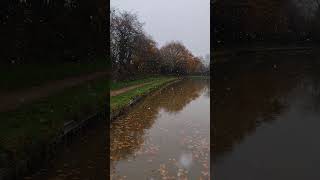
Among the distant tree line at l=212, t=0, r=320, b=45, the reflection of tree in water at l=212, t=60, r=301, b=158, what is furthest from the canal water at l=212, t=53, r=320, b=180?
the distant tree line at l=212, t=0, r=320, b=45

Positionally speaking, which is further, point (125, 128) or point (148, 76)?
point (148, 76)

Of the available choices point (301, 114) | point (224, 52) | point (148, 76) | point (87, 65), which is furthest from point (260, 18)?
point (148, 76)

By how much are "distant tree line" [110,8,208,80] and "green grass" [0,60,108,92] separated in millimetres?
6044

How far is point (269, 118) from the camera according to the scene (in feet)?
23.6

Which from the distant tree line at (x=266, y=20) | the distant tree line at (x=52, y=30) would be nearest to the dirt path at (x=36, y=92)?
the distant tree line at (x=52, y=30)

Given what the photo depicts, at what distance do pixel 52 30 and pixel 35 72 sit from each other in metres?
1.01

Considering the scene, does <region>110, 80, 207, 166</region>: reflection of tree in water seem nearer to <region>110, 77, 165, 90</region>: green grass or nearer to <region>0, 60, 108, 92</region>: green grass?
<region>110, 77, 165, 90</region>: green grass

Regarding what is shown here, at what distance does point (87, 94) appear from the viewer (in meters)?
10.7

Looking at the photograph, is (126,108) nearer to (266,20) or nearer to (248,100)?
(248,100)

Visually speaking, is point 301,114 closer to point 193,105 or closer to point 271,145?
point 271,145

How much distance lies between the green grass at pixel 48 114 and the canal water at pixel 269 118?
349cm

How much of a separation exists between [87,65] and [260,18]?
4659 millimetres

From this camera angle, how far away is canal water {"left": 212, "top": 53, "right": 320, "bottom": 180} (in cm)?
675

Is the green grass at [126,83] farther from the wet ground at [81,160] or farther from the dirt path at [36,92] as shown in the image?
the wet ground at [81,160]
